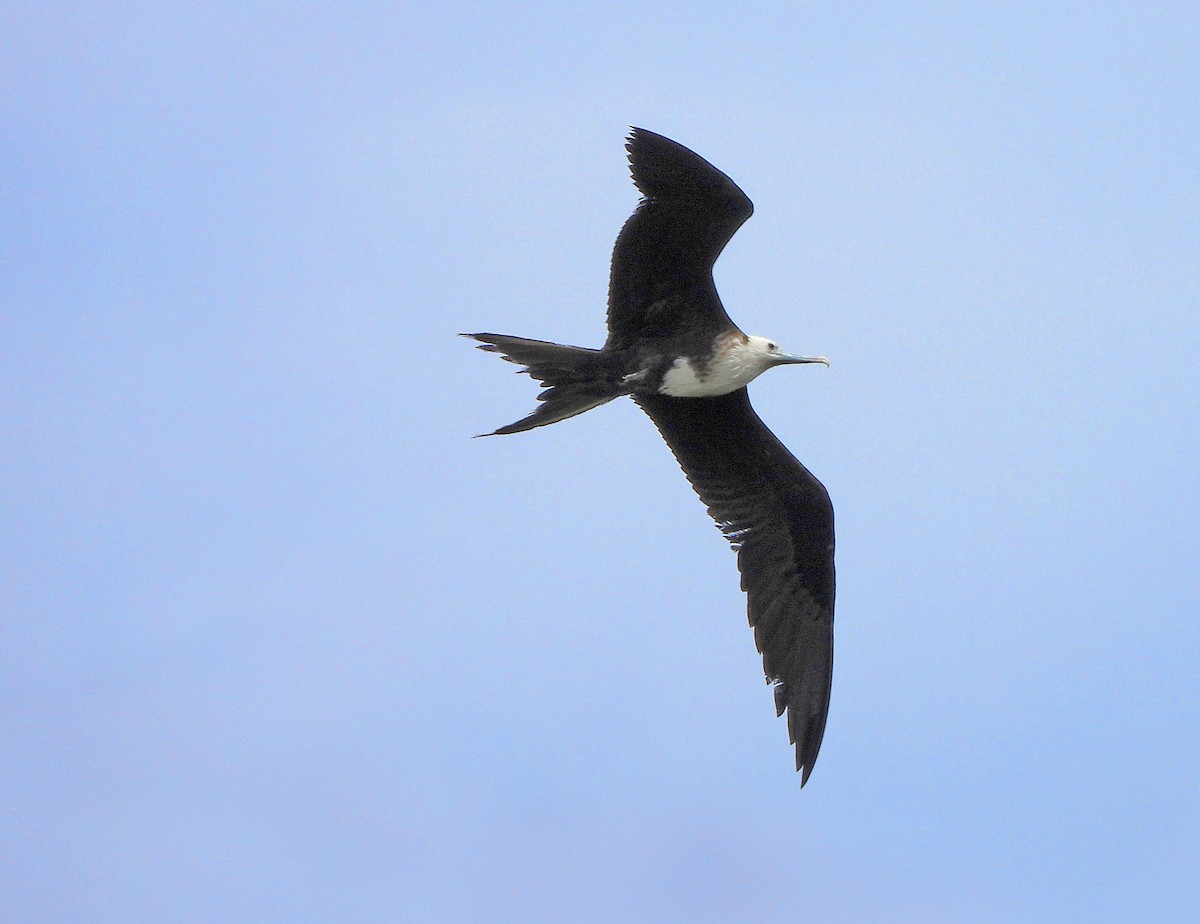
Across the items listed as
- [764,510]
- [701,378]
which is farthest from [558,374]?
[764,510]

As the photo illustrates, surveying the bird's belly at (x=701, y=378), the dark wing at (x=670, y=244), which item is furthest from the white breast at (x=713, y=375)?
the dark wing at (x=670, y=244)

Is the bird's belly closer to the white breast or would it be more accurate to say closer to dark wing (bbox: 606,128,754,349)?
the white breast

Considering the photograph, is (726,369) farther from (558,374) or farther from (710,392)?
(558,374)

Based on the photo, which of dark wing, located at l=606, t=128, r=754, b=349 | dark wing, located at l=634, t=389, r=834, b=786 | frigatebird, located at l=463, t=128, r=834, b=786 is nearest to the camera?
dark wing, located at l=606, t=128, r=754, b=349

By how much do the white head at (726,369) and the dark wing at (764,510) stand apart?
26 centimetres

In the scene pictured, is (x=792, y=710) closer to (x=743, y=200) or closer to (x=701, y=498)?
(x=701, y=498)

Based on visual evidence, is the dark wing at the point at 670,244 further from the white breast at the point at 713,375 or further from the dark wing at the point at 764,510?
the dark wing at the point at 764,510

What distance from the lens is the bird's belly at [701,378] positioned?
842 cm

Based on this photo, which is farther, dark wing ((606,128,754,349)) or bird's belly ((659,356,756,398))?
bird's belly ((659,356,756,398))

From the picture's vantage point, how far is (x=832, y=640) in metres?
8.87

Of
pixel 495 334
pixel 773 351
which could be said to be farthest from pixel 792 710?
pixel 495 334

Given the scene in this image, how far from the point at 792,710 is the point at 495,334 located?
2538mm

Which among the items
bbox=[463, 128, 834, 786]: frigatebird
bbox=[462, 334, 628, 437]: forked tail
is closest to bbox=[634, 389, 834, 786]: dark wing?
bbox=[463, 128, 834, 786]: frigatebird

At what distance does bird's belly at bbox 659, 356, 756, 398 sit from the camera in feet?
27.6
